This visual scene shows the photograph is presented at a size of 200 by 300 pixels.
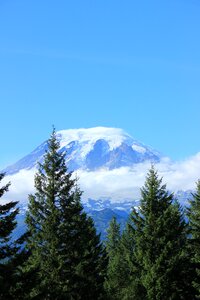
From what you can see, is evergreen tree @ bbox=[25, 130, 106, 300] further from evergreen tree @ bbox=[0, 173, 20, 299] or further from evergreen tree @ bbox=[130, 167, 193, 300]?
evergreen tree @ bbox=[0, 173, 20, 299]

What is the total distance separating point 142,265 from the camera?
3762 cm

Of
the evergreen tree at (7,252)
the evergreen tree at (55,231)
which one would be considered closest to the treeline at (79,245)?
the evergreen tree at (55,231)

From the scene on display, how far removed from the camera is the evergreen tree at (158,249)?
35656 mm

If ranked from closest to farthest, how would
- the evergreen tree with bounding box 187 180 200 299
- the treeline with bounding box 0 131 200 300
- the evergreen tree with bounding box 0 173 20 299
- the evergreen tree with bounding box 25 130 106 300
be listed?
the evergreen tree with bounding box 0 173 20 299, the evergreen tree with bounding box 25 130 106 300, the treeline with bounding box 0 131 200 300, the evergreen tree with bounding box 187 180 200 299

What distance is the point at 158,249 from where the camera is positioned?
37.0 metres

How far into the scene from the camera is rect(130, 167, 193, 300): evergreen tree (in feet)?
117

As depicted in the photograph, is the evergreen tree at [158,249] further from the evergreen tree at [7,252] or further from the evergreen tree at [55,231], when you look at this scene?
the evergreen tree at [7,252]

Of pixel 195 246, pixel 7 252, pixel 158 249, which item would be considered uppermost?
pixel 195 246

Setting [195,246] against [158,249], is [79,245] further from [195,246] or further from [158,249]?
[195,246]

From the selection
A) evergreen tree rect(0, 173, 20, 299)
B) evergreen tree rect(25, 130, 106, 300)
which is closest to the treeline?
evergreen tree rect(25, 130, 106, 300)

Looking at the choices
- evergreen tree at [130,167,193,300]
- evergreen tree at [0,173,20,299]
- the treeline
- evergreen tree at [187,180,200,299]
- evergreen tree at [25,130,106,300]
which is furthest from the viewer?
evergreen tree at [187,180,200,299]

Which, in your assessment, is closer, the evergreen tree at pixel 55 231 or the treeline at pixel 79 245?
the evergreen tree at pixel 55 231

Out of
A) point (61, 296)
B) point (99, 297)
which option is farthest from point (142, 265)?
point (99, 297)

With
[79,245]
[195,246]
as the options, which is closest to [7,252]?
[79,245]
